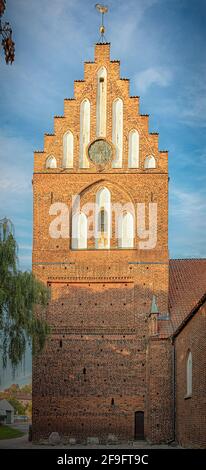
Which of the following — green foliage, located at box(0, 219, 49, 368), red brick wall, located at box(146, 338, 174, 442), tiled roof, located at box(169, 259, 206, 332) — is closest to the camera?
green foliage, located at box(0, 219, 49, 368)

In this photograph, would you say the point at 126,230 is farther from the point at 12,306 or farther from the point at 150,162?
the point at 12,306

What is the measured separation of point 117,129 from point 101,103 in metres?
1.35

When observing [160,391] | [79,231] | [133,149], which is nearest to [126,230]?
[79,231]

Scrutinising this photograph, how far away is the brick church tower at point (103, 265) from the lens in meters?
26.9

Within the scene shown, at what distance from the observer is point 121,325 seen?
1086 inches

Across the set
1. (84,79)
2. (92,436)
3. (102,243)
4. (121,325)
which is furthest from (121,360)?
(84,79)

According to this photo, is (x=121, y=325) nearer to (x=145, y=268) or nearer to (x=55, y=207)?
(x=145, y=268)

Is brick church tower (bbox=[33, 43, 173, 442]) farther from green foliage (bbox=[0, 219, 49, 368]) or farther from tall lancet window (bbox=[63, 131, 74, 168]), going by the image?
green foliage (bbox=[0, 219, 49, 368])

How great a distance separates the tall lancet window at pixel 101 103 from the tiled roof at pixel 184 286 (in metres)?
7.35

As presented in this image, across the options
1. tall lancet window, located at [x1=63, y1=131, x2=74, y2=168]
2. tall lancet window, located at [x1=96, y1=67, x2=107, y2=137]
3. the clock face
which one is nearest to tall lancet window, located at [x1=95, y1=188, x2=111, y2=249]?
the clock face

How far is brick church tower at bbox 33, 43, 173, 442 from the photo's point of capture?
2686 cm

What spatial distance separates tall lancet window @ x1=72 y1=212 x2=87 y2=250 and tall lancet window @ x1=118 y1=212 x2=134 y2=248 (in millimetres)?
1475

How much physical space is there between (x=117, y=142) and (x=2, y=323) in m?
11.7

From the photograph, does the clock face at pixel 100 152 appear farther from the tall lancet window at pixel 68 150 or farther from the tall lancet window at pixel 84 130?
the tall lancet window at pixel 68 150
